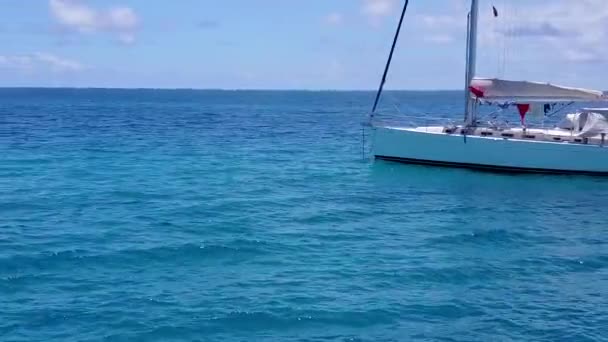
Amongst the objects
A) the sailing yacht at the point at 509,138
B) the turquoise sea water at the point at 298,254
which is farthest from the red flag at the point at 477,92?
the turquoise sea water at the point at 298,254

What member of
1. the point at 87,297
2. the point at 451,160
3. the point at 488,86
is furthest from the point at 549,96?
the point at 87,297

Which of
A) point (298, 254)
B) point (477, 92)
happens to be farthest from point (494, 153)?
point (298, 254)

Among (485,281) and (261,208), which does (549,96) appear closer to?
(261,208)

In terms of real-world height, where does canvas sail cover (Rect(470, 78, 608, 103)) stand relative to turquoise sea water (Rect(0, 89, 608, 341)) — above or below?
above

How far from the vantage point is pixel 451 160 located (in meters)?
36.2

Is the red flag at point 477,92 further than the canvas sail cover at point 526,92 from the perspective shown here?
Yes

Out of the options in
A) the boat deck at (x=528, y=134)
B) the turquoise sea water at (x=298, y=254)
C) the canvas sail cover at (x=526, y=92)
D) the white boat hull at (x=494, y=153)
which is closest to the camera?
the turquoise sea water at (x=298, y=254)

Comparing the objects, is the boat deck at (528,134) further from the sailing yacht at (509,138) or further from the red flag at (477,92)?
the red flag at (477,92)

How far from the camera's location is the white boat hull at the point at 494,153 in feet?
113

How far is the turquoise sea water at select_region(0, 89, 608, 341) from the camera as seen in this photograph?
49.0 ft

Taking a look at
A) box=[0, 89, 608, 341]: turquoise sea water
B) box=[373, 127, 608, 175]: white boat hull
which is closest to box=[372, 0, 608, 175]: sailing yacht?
box=[373, 127, 608, 175]: white boat hull

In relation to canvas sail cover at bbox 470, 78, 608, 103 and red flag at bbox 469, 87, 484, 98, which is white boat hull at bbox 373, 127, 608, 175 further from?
canvas sail cover at bbox 470, 78, 608, 103

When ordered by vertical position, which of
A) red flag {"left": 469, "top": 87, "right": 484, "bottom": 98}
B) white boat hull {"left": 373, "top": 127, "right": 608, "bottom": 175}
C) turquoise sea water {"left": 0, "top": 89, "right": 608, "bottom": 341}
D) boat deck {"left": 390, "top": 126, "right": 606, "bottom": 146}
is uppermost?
red flag {"left": 469, "top": 87, "right": 484, "bottom": 98}

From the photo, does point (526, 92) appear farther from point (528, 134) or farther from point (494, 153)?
point (494, 153)
